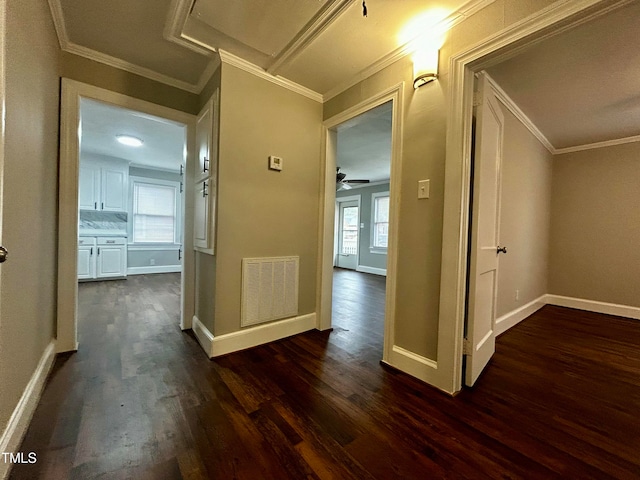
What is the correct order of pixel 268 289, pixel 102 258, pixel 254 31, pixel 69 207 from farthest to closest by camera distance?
1. pixel 102 258
2. pixel 268 289
3. pixel 69 207
4. pixel 254 31

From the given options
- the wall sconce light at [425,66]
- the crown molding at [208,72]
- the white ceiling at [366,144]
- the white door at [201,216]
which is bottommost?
the white door at [201,216]

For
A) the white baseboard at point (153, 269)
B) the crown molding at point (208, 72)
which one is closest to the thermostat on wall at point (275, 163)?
the crown molding at point (208, 72)

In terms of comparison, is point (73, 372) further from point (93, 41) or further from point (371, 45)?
point (371, 45)

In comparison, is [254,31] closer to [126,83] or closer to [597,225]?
[126,83]

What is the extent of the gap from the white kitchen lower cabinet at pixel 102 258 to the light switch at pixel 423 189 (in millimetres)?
6071

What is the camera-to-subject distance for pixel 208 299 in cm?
238

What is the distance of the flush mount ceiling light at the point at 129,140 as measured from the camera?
4414 mm

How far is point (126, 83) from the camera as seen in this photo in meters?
2.43

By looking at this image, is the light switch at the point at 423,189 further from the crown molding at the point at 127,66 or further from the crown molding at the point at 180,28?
the crown molding at the point at 127,66

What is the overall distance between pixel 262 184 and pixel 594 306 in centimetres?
508

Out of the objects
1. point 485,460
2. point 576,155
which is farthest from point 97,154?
point 576,155

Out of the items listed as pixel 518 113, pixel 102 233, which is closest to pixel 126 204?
pixel 102 233

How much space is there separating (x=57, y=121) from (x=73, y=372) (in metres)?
1.94

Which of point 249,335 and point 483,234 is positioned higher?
point 483,234
